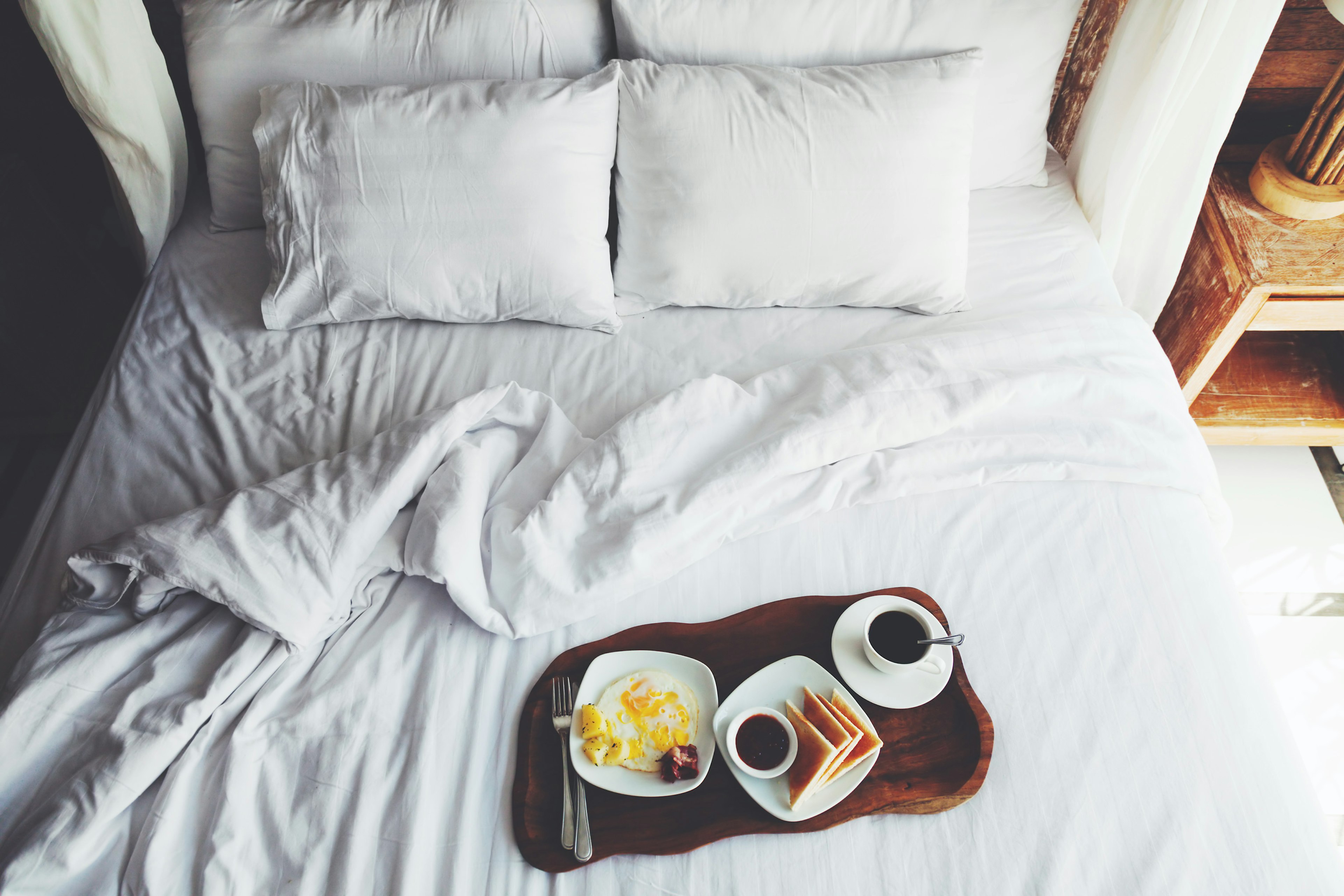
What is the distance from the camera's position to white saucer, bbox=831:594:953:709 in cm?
93

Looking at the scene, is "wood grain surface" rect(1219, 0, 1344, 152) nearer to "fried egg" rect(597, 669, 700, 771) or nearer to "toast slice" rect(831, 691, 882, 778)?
"toast slice" rect(831, 691, 882, 778)

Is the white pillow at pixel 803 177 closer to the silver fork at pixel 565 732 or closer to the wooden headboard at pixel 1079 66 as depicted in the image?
the wooden headboard at pixel 1079 66

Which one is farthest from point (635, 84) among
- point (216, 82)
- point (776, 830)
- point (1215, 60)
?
point (776, 830)

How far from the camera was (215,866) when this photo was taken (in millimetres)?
820

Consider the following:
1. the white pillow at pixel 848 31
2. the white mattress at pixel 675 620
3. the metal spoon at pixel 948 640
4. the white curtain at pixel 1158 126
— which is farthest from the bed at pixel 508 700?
the white pillow at pixel 848 31

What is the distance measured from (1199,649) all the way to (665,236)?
945mm

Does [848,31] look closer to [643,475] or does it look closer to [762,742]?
[643,475]

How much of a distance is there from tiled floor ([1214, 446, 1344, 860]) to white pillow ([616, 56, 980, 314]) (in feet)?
3.12

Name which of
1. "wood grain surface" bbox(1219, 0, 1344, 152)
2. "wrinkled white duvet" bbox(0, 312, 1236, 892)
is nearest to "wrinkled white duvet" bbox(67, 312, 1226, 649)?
"wrinkled white duvet" bbox(0, 312, 1236, 892)

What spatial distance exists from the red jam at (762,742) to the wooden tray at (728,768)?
0.03 m

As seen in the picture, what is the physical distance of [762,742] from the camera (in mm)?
891

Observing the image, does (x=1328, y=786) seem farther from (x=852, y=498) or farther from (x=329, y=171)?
(x=329, y=171)

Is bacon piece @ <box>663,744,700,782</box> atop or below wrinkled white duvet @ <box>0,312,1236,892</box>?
below

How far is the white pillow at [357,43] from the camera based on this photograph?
1.38 m
